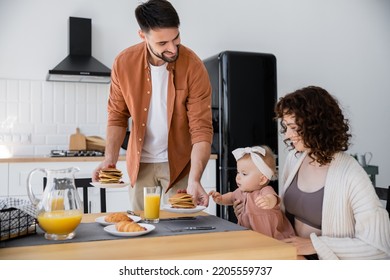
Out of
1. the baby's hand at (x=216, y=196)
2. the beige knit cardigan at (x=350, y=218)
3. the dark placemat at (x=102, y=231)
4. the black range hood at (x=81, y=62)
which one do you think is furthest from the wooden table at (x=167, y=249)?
the black range hood at (x=81, y=62)

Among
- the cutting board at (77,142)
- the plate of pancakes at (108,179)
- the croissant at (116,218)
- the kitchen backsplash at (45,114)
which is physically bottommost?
the croissant at (116,218)

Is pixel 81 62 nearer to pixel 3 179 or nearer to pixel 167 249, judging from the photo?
pixel 3 179

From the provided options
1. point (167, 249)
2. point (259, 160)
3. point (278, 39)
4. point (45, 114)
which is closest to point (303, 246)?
point (259, 160)

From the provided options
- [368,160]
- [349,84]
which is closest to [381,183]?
[368,160]

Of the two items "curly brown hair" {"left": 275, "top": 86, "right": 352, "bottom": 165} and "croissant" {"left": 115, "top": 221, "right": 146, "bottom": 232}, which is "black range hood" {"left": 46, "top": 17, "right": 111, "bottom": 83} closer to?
"curly brown hair" {"left": 275, "top": 86, "right": 352, "bottom": 165}

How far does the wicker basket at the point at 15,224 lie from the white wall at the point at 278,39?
2.15 metres

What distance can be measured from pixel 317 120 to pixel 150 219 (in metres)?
0.51

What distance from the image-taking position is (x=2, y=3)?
2863 millimetres

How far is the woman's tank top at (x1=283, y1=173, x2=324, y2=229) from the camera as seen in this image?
1.18 meters

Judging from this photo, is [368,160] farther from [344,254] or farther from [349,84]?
[344,254]

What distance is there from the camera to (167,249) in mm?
824

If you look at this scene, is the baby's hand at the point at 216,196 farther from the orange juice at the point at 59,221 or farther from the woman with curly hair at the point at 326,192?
the orange juice at the point at 59,221

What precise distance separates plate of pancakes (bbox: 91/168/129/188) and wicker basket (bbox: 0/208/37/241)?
246mm

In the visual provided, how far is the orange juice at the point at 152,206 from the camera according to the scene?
1114 mm
